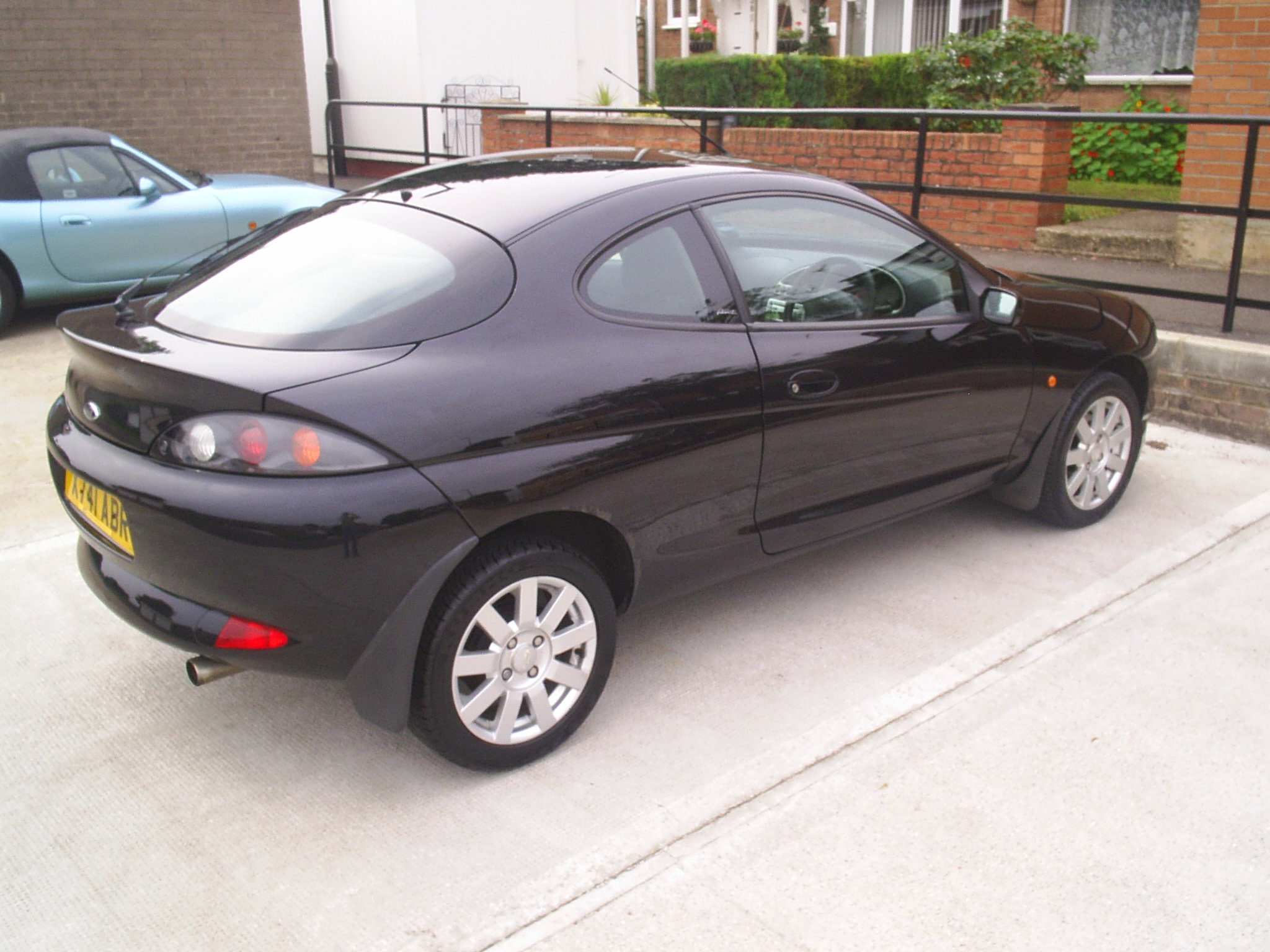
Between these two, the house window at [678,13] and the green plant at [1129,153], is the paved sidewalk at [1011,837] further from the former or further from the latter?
the house window at [678,13]

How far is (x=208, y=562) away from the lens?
2.86 metres

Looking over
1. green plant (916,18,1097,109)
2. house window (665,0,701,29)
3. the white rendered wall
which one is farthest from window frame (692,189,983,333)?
house window (665,0,701,29)

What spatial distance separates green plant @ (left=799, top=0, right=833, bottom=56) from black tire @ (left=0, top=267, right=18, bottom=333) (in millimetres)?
17776

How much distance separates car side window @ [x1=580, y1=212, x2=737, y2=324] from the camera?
Result: 341 centimetres

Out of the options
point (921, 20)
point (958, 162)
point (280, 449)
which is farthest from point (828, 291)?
point (921, 20)

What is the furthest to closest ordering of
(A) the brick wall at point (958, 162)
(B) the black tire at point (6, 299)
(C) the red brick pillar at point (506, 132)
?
(C) the red brick pillar at point (506, 132), (A) the brick wall at point (958, 162), (B) the black tire at point (6, 299)

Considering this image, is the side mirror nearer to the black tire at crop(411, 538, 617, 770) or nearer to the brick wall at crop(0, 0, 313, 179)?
the black tire at crop(411, 538, 617, 770)

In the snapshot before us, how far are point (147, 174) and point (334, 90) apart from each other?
8.82m

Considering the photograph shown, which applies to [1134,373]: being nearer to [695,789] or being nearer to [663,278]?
[663,278]

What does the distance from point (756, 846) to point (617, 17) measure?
17.3 metres

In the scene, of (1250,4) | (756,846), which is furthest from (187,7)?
(756,846)

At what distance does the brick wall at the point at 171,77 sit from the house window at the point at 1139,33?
10.3 metres

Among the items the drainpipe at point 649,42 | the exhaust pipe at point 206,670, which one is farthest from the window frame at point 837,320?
the drainpipe at point 649,42

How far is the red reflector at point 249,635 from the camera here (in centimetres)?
289
